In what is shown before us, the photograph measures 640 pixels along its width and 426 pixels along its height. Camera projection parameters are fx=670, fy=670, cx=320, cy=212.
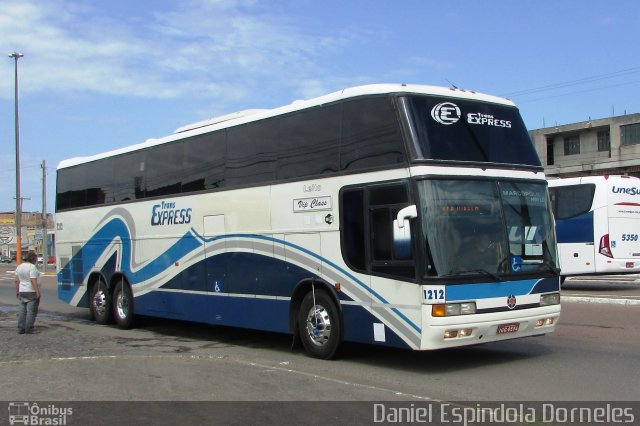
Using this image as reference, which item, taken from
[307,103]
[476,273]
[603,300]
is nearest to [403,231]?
[476,273]

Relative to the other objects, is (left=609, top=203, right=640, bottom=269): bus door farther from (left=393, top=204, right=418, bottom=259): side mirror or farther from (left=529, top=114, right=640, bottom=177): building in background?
(left=529, top=114, right=640, bottom=177): building in background

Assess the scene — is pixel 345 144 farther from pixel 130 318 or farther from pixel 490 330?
pixel 130 318

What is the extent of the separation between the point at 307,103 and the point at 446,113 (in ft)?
7.53

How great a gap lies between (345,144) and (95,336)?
6.67m

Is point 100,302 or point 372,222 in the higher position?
point 372,222

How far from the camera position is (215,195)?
39.0 ft

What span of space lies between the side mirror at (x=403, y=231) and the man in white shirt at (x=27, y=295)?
27.0ft

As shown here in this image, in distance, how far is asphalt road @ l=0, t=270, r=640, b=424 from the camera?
7230mm

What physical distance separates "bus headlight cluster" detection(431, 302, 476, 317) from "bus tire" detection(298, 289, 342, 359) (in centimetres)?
173

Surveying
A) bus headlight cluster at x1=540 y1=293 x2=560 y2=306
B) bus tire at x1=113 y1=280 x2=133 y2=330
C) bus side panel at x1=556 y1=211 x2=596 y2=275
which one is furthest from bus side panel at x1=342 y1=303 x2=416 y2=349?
bus side panel at x1=556 y1=211 x2=596 y2=275

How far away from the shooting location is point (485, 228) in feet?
28.2

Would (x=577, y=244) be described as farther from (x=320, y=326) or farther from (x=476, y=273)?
(x=476, y=273)

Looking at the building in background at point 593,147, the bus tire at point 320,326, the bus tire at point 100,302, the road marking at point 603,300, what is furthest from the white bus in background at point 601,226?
the building in background at point 593,147

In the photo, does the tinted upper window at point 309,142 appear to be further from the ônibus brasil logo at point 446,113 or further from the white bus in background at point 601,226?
the white bus in background at point 601,226
